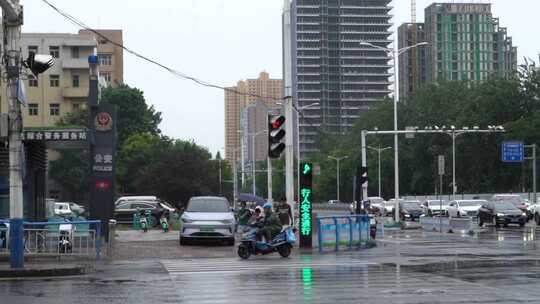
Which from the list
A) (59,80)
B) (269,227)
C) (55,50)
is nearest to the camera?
(269,227)

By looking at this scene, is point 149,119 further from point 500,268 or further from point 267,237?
point 500,268

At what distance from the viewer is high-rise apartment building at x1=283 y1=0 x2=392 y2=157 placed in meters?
146

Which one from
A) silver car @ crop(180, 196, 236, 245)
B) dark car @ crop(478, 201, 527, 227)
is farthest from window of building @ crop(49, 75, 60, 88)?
→ silver car @ crop(180, 196, 236, 245)

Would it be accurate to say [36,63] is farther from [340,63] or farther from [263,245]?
[340,63]

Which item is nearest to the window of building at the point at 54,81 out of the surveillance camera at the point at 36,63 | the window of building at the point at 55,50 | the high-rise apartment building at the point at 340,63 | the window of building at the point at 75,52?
the window of building at the point at 55,50

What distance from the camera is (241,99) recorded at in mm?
145125

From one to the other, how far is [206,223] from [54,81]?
75.2 meters

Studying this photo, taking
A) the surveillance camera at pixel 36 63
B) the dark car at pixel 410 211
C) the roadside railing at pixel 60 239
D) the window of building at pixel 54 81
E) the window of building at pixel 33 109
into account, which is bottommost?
the dark car at pixel 410 211

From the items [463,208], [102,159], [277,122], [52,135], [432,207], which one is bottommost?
[432,207]

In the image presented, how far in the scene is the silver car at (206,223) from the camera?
29297mm

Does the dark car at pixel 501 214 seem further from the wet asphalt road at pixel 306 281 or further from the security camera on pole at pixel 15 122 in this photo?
the security camera on pole at pixel 15 122

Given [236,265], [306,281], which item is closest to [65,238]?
[236,265]

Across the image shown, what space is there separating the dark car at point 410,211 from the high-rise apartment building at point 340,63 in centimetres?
7141

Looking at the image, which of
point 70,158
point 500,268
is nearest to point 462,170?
point 70,158
